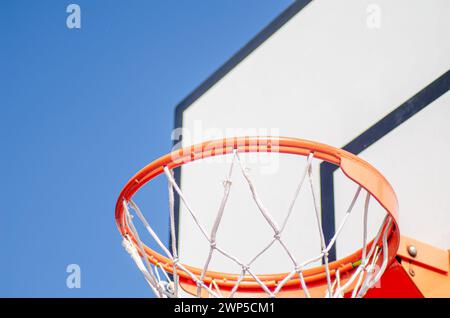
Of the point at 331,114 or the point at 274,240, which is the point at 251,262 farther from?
the point at 331,114

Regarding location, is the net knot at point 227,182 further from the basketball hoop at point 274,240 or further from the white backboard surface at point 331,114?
the white backboard surface at point 331,114

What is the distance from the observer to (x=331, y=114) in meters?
2.04

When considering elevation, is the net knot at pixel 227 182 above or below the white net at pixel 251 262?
above

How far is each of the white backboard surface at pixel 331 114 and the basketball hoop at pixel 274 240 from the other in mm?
74

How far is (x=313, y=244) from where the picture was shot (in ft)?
6.14

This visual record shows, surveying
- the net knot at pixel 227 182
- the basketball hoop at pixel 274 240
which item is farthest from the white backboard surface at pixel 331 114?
the net knot at pixel 227 182

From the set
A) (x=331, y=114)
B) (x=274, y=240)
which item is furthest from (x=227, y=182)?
(x=331, y=114)

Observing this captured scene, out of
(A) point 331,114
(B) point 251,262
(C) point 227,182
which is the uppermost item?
(A) point 331,114

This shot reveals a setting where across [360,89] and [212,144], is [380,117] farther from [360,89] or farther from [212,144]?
[212,144]

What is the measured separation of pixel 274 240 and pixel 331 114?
558 millimetres

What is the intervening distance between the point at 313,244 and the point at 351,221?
0.11 metres

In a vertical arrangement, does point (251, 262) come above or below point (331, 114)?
below

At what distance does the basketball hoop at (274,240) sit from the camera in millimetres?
1585

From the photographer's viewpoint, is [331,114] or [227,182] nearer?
[227,182]
